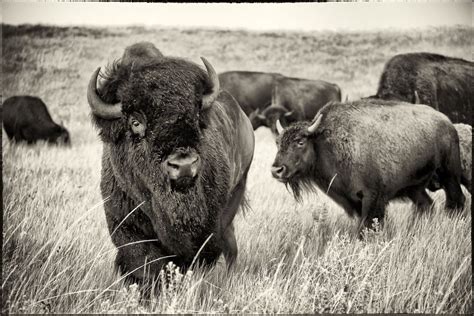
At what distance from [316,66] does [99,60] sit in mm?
1514

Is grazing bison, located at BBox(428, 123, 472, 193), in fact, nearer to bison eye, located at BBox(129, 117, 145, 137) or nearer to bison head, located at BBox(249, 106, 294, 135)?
bison head, located at BBox(249, 106, 294, 135)

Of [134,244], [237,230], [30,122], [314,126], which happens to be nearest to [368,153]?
[314,126]

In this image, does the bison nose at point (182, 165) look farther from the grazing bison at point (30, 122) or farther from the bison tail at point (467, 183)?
the bison tail at point (467, 183)

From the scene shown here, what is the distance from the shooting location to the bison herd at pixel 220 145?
2.37 metres

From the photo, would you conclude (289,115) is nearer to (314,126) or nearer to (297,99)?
(297,99)

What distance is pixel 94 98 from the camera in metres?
2.36

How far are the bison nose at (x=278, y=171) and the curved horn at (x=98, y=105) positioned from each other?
1.55 metres

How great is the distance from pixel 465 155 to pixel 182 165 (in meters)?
2.37

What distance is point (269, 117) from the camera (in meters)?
5.43

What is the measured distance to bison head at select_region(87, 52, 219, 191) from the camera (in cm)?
227

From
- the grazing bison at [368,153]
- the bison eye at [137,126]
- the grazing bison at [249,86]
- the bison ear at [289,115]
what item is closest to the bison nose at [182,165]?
the bison eye at [137,126]

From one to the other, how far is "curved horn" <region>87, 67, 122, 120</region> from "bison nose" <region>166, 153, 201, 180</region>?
1.17 feet

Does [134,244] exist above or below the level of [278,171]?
below

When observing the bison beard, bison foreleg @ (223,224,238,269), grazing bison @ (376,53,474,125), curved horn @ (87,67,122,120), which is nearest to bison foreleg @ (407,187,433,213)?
grazing bison @ (376,53,474,125)
